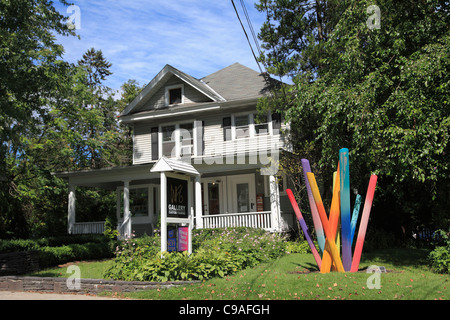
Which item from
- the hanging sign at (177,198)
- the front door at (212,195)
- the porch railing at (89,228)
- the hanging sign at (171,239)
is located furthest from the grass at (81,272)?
the front door at (212,195)

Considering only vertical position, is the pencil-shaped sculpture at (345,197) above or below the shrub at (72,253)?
above

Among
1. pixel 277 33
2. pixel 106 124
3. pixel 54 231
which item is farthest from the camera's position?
pixel 106 124

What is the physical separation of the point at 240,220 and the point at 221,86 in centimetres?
817

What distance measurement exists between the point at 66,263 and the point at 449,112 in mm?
12686

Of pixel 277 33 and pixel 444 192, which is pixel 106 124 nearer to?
pixel 277 33

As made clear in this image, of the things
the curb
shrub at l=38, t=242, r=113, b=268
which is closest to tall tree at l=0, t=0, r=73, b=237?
shrub at l=38, t=242, r=113, b=268

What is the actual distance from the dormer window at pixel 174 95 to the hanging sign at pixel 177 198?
10.5 metres

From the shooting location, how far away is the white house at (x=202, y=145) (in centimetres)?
1771

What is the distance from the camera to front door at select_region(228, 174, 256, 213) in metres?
18.7

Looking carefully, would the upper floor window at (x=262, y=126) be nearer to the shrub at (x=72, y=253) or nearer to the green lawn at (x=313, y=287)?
the shrub at (x=72, y=253)

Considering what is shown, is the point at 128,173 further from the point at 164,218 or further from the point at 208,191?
the point at 164,218

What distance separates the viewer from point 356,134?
34.0 feet

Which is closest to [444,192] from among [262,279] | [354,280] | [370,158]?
[370,158]

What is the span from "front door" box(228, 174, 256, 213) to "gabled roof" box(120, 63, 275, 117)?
149 inches
